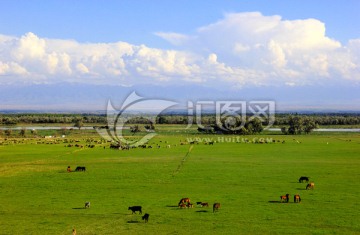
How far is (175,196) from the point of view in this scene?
3456 centimetres

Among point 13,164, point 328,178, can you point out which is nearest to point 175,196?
point 328,178

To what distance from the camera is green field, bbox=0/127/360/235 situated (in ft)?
85.0

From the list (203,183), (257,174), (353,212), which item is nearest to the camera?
(353,212)

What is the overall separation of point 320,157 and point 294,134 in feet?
235

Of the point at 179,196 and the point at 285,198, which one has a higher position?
the point at 285,198

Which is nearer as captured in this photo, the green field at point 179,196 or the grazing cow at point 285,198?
the green field at point 179,196

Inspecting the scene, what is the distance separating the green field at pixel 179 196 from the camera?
25906mm

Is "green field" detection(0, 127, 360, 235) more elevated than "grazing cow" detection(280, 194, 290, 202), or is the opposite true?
"grazing cow" detection(280, 194, 290, 202)

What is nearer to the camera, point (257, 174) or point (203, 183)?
point (203, 183)

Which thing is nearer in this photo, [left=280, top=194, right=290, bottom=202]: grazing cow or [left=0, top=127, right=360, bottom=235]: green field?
[left=0, top=127, right=360, bottom=235]: green field

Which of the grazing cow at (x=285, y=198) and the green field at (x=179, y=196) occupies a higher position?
the grazing cow at (x=285, y=198)

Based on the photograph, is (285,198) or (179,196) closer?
(285,198)

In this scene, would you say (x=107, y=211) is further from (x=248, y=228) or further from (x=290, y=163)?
(x=290, y=163)

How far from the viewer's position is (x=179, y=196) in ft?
113
